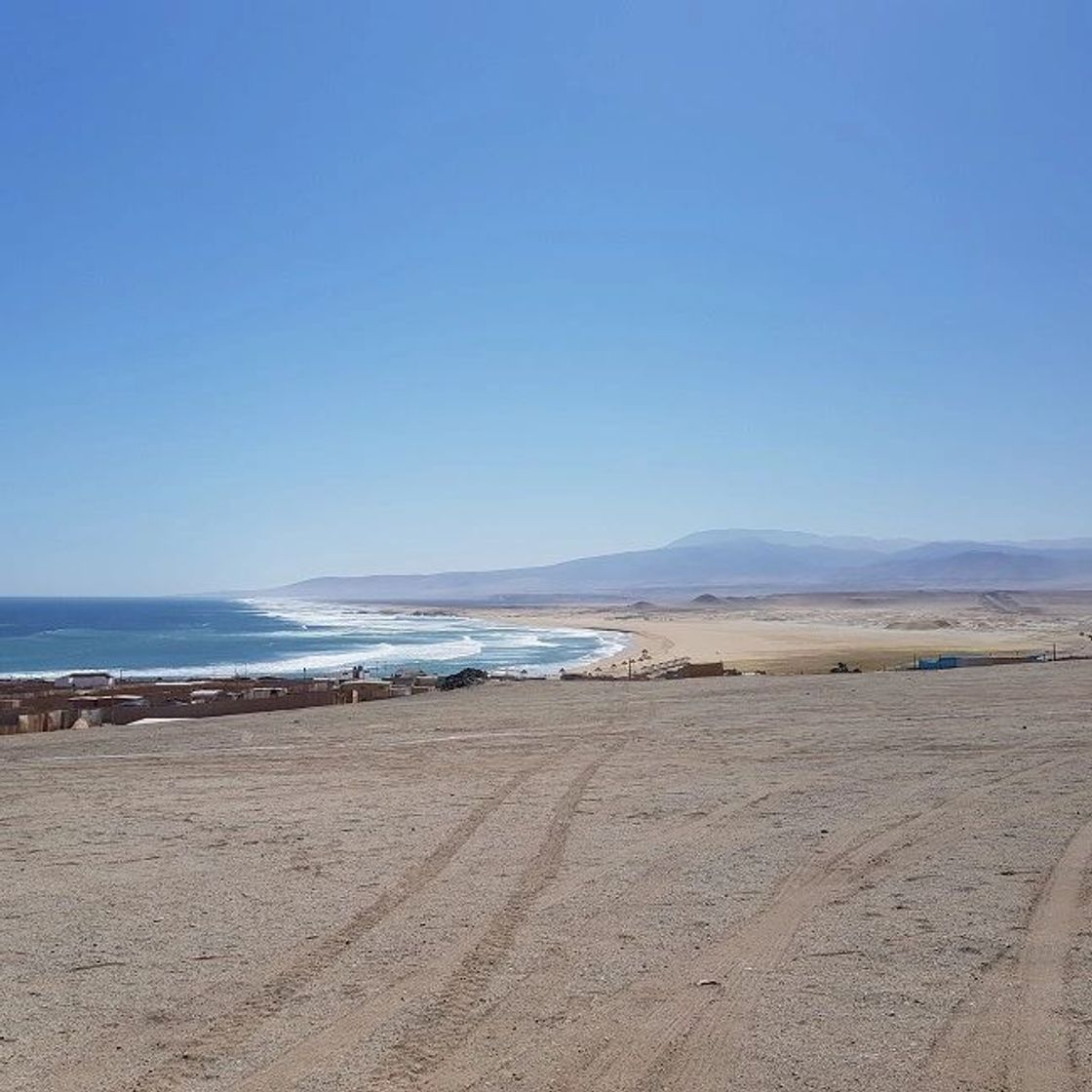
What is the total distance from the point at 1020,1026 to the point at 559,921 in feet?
9.51

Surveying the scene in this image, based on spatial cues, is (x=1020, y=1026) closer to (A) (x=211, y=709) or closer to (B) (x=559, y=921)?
(B) (x=559, y=921)

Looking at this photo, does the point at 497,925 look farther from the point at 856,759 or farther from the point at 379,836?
the point at 856,759

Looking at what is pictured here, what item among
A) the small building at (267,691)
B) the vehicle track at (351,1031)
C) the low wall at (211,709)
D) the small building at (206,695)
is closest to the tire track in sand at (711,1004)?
the vehicle track at (351,1031)

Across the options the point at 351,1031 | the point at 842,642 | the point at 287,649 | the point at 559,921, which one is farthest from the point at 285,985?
A: the point at 287,649

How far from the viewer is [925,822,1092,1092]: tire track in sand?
190 inches

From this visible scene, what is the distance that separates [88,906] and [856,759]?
9329mm

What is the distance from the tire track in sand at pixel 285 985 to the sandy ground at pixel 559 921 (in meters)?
0.02

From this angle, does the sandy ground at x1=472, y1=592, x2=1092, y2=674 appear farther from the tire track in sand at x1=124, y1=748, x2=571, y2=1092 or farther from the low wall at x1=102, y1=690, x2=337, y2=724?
the tire track in sand at x1=124, y1=748, x2=571, y2=1092

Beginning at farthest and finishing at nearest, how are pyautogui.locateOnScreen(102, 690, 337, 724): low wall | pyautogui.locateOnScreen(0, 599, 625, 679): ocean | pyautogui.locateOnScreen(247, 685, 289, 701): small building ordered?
pyautogui.locateOnScreen(0, 599, 625, 679): ocean < pyautogui.locateOnScreen(247, 685, 289, 701): small building < pyautogui.locateOnScreen(102, 690, 337, 724): low wall

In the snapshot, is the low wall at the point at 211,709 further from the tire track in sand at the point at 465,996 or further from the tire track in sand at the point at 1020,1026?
the tire track in sand at the point at 1020,1026

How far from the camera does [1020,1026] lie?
5.34 meters

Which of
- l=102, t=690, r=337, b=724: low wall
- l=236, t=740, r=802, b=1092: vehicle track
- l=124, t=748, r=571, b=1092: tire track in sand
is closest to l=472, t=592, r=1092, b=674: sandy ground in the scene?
l=102, t=690, r=337, b=724: low wall

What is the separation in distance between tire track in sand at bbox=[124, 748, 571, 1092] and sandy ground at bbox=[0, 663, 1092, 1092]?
0.02 metres

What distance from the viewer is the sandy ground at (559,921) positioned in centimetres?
518
